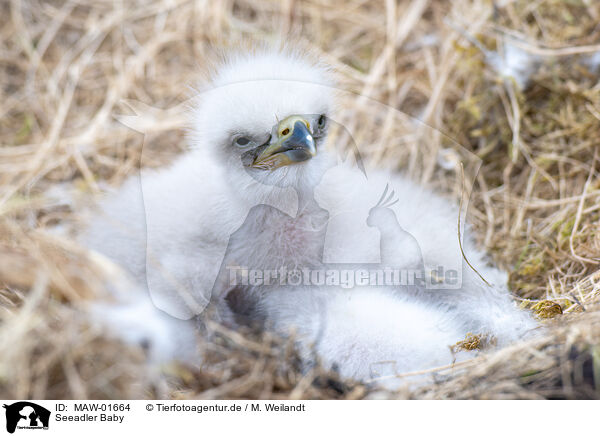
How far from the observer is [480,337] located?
1.53m

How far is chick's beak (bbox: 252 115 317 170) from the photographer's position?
147cm

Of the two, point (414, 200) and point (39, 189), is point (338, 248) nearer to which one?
point (414, 200)

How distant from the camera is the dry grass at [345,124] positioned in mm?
1440

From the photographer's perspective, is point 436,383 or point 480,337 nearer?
point 436,383

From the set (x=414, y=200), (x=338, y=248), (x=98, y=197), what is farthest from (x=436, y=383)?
(x=98, y=197)

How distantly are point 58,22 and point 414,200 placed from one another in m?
2.23

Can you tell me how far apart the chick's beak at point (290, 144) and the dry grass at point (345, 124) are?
→ 16.7 inches

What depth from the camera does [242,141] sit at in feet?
Result: 5.28
